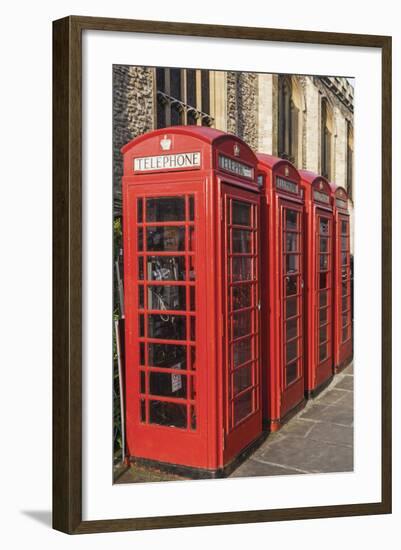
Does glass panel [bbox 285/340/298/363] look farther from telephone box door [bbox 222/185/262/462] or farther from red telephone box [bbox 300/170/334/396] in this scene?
telephone box door [bbox 222/185/262/462]

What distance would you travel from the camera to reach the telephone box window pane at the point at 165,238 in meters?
4.11

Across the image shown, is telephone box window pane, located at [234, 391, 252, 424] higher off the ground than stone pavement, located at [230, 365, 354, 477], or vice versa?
telephone box window pane, located at [234, 391, 252, 424]

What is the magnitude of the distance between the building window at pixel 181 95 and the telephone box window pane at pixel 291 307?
4.56ft

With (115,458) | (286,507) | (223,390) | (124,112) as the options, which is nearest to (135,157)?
(124,112)

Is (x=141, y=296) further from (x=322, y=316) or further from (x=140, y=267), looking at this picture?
(x=322, y=316)

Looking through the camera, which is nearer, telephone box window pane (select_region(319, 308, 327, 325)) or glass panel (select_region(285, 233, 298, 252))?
glass panel (select_region(285, 233, 298, 252))

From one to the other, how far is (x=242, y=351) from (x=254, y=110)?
1.55m

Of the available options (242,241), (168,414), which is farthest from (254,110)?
(168,414)

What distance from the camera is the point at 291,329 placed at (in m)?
5.14

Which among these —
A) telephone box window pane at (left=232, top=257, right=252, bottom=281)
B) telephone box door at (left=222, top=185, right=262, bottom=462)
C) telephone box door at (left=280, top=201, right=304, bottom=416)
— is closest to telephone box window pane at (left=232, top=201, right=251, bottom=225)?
telephone box door at (left=222, top=185, right=262, bottom=462)

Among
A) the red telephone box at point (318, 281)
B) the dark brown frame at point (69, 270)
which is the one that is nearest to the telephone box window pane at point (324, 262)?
the red telephone box at point (318, 281)

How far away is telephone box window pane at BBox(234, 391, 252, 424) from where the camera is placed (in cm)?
444

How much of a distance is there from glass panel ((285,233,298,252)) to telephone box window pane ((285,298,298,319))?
370 mm
